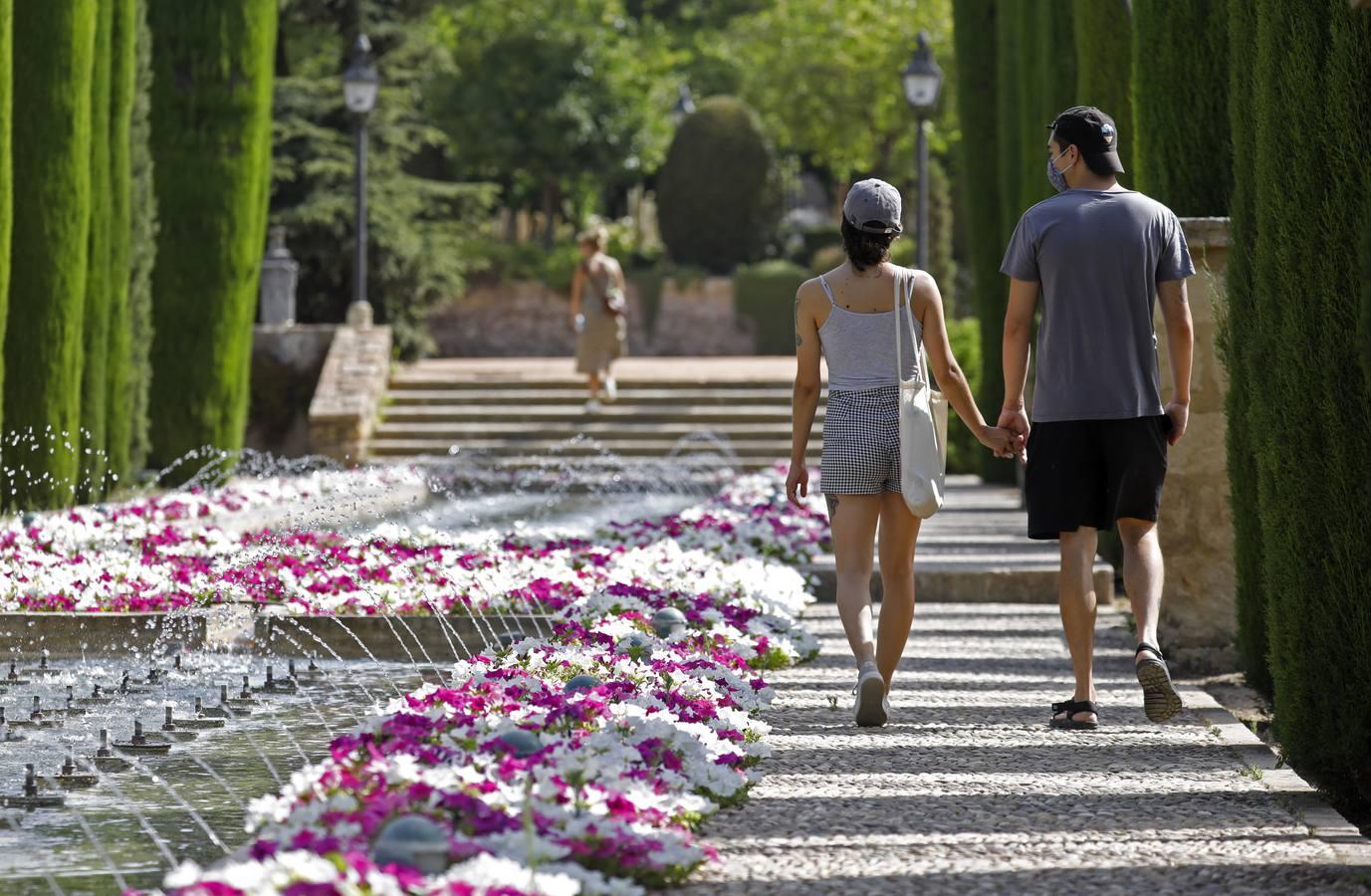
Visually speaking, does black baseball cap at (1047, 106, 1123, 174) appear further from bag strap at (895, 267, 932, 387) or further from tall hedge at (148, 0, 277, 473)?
tall hedge at (148, 0, 277, 473)

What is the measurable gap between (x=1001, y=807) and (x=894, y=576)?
4.82 feet

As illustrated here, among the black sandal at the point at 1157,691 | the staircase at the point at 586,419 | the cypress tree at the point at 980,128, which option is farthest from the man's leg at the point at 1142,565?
the staircase at the point at 586,419

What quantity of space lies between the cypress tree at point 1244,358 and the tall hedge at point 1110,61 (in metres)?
3.41

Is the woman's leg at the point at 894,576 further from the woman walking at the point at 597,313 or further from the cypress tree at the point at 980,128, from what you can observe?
the woman walking at the point at 597,313

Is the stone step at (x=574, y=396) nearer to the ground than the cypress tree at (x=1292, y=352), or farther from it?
nearer to the ground

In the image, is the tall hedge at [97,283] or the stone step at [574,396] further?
the stone step at [574,396]

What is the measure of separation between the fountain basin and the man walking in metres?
2.45

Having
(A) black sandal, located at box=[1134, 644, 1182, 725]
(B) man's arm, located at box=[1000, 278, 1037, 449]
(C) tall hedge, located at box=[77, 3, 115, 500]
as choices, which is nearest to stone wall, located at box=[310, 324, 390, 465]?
(C) tall hedge, located at box=[77, 3, 115, 500]

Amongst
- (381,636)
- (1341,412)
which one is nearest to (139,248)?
(381,636)

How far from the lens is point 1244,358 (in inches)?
252

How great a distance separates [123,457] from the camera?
14.6 metres

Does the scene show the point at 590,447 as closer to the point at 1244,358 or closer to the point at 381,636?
the point at 381,636

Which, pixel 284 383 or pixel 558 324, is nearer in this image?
pixel 284 383

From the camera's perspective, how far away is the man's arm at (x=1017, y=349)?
5.67 meters
